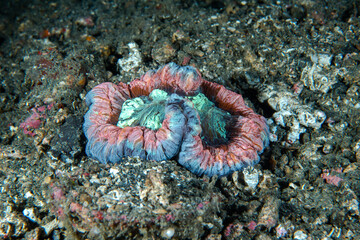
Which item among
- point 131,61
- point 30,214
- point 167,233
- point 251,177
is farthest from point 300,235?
point 131,61

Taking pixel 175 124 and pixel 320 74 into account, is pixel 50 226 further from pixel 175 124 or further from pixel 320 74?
pixel 320 74

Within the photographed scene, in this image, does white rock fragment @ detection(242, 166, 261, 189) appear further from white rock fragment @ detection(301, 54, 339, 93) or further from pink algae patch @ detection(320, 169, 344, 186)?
white rock fragment @ detection(301, 54, 339, 93)

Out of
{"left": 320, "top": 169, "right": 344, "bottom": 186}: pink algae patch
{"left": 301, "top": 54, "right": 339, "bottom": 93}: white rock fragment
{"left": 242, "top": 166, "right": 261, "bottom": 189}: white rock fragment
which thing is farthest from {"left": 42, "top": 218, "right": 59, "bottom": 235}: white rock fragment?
{"left": 301, "top": 54, "right": 339, "bottom": 93}: white rock fragment

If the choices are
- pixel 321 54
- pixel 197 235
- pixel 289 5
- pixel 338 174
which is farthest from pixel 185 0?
pixel 197 235

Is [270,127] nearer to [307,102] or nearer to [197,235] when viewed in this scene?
[307,102]

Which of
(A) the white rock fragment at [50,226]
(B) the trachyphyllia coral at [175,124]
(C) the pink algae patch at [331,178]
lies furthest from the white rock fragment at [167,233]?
(C) the pink algae patch at [331,178]
